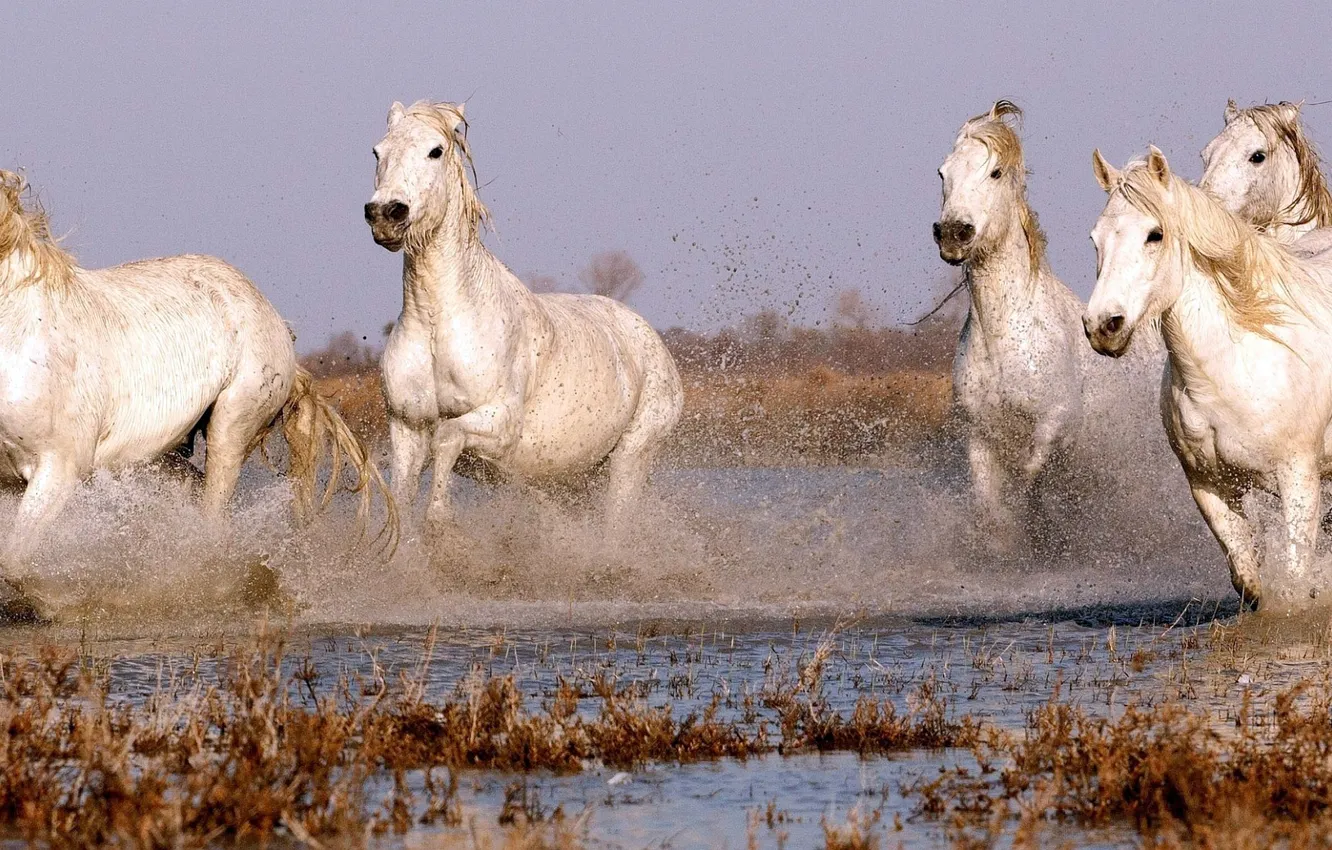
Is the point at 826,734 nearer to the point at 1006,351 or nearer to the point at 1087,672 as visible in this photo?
the point at 1087,672

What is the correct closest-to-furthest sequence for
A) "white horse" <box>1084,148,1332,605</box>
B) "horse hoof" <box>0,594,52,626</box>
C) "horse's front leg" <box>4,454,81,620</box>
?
"white horse" <box>1084,148,1332,605</box> < "horse's front leg" <box>4,454,81,620</box> < "horse hoof" <box>0,594,52,626</box>

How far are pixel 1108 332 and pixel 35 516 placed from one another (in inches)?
175

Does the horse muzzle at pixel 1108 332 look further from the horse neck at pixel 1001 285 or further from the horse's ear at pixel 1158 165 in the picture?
the horse neck at pixel 1001 285

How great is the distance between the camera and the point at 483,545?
9656 mm

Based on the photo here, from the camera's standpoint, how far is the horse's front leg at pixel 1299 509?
24.7 feet

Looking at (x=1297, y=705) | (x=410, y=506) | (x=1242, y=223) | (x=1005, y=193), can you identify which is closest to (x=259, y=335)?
(x=410, y=506)

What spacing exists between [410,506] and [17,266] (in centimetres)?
225

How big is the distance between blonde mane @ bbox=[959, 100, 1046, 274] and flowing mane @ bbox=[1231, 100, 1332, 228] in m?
1.28

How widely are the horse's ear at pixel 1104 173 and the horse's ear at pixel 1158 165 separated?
0.46ft

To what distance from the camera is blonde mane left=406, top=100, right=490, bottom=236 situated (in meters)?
9.20

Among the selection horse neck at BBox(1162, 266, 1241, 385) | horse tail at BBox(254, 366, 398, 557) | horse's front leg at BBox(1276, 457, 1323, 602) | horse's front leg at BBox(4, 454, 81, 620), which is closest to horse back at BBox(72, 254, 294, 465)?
horse tail at BBox(254, 366, 398, 557)

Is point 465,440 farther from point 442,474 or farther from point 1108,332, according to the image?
point 1108,332

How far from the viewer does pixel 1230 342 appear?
24.8 ft

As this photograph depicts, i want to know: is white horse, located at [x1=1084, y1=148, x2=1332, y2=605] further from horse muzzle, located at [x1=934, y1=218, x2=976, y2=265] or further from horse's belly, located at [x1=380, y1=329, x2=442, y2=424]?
horse's belly, located at [x1=380, y1=329, x2=442, y2=424]
